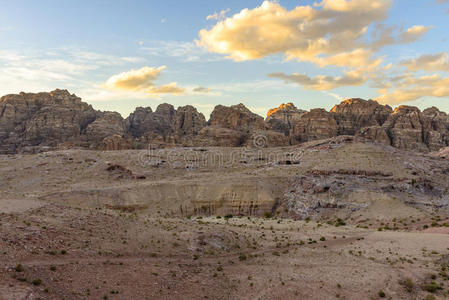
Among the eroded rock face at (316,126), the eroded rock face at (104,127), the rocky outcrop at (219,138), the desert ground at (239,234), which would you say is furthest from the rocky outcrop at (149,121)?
the desert ground at (239,234)

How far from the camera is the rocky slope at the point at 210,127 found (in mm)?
102125

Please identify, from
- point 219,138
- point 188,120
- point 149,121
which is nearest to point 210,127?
point 219,138

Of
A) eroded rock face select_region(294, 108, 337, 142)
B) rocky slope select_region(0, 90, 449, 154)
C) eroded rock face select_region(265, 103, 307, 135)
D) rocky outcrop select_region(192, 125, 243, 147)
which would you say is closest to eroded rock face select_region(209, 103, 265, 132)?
rocky slope select_region(0, 90, 449, 154)

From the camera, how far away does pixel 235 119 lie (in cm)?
11188

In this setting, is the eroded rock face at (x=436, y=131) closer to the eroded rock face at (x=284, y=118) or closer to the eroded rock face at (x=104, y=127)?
the eroded rock face at (x=284, y=118)

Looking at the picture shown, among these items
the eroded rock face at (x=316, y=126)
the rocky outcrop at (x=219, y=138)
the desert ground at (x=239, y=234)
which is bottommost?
the desert ground at (x=239, y=234)

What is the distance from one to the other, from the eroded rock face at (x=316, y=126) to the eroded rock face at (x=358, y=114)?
18.6 feet

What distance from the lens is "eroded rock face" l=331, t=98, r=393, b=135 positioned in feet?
389

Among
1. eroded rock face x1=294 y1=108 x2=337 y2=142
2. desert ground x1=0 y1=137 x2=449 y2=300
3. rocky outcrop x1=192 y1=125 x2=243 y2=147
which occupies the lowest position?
desert ground x1=0 y1=137 x2=449 y2=300

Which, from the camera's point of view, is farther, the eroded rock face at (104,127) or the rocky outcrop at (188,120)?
the rocky outcrop at (188,120)

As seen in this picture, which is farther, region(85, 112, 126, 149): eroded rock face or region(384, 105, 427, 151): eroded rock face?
region(85, 112, 126, 149): eroded rock face

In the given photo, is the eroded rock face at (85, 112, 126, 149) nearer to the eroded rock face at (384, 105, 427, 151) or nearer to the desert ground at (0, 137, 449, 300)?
the desert ground at (0, 137, 449, 300)

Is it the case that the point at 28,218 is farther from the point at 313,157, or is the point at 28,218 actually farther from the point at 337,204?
the point at 313,157

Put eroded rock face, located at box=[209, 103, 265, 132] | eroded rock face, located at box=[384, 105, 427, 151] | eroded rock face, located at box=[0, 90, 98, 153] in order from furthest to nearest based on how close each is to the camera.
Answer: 1. eroded rock face, located at box=[0, 90, 98, 153]
2. eroded rock face, located at box=[209, 103, 265, 132]
3. eroded rock face, located at box=[384, 105, 427, 151]
